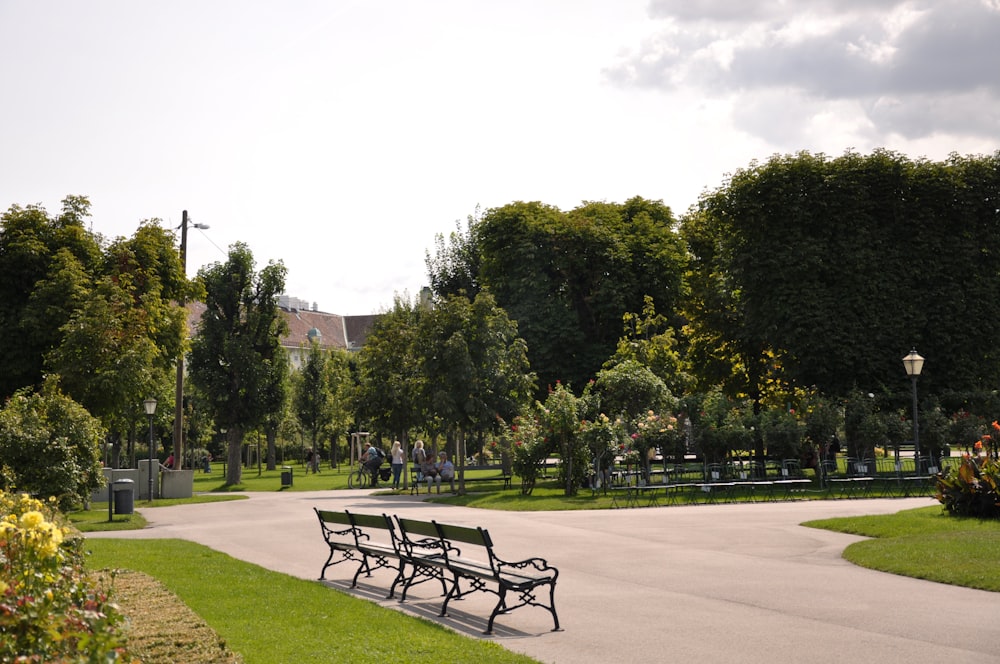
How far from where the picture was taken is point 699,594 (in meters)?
12.3

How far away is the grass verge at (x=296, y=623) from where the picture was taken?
341 inches

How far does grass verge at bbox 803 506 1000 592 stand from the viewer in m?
13.3

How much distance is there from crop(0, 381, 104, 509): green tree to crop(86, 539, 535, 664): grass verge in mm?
7795

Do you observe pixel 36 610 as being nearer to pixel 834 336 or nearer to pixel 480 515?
pixel 480 515

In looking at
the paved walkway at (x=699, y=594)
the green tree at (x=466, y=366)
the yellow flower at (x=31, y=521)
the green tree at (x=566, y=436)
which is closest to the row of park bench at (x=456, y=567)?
the paved walkway at (x=699, y=594)

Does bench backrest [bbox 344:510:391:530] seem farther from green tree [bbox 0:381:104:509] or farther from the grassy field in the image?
green tree [bbox 0:381:104:509]

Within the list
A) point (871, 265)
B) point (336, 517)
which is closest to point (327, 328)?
point (871, 265)

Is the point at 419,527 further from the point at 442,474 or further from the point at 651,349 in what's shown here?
the point at 651,349

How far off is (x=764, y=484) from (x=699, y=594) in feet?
58.1

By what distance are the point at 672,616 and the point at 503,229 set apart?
4002 centimetres

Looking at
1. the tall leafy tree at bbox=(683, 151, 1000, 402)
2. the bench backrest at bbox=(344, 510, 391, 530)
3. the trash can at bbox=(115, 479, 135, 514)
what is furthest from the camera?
the tall leafy tree at bbox=(683, 151, 1000, 402)

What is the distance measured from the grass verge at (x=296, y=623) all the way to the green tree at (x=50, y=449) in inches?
307

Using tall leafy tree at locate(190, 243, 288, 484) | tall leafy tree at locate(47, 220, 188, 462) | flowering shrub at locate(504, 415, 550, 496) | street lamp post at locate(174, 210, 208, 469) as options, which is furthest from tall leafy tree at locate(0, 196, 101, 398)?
flowering shrub at locate(504, 415, 550, 496)

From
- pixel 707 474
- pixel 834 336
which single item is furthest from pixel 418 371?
pixel 834 336
